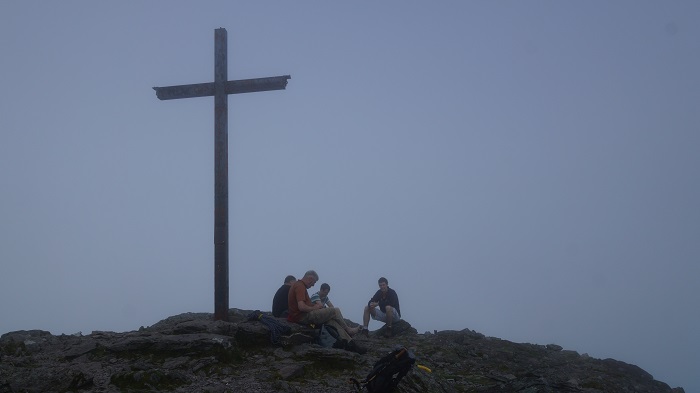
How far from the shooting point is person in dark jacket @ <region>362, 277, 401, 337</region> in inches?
606

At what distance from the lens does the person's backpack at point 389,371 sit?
330 inches

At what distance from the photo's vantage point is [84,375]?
338 inches

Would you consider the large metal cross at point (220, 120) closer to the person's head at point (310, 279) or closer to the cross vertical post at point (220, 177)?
the cross vertical post at point (220, 177)

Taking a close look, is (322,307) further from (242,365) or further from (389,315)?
(389,315)

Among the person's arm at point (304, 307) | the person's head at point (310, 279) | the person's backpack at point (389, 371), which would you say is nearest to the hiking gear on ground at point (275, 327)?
the person's arm at point (304, 307)

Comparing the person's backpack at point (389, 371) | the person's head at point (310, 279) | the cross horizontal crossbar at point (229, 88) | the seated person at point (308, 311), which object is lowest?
the person's backpack at point (389, 371)

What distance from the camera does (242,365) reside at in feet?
32.3

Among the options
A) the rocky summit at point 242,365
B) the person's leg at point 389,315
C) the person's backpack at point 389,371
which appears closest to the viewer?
the person's backpack at point 389,371

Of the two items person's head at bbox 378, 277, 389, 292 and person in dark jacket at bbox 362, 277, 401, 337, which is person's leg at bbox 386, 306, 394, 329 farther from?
person's head at bbox 378, 277, 389, 292

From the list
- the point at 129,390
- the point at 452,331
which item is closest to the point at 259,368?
the point at 129,390

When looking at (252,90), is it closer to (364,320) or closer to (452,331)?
(364,320)

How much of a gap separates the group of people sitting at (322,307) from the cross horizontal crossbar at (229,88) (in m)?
3.96

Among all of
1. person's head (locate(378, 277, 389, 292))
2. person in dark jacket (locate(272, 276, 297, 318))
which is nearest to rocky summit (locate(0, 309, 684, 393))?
person in dark jacket (locate(272, 276, 297, 318))

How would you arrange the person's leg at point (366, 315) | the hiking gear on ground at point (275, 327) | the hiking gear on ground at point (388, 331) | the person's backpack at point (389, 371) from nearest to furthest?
the person's backpack at point (389, 371)
the hiking gear on ground at point (275, 327)
the hiking gear on ground at point (388, 331)
the person's leg at point (366, 315)
